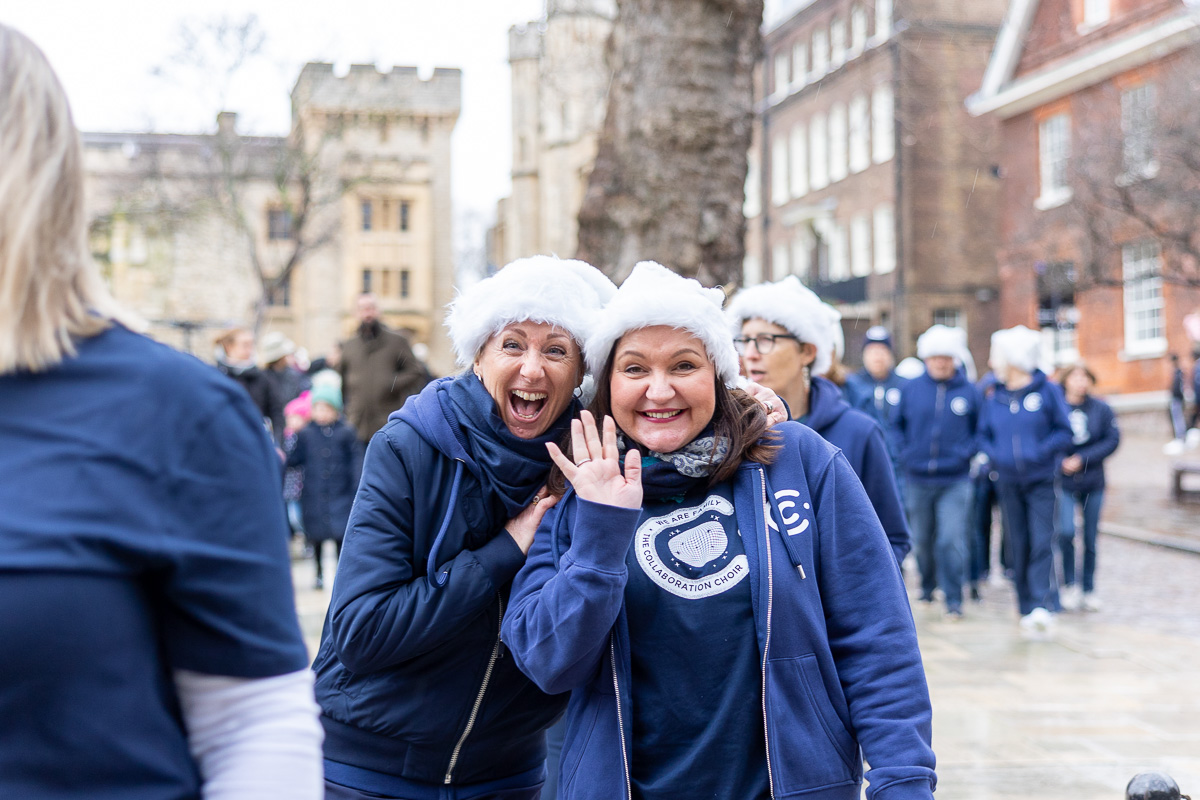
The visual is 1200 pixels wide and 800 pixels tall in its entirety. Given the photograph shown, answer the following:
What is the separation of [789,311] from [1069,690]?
13.2ft

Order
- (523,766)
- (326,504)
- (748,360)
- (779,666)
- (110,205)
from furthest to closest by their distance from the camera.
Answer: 1. (110,205)
2. (326,504)
3. (748,360)
4. (523,766)
5. (779,666)

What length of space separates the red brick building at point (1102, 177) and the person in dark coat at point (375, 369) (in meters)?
11.1

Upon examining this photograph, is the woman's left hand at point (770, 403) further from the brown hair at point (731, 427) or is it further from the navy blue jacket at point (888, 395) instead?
the navy blue jacket at point (888, 395)

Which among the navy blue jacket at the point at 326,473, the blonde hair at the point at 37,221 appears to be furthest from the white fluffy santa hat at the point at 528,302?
the navy blue jacket at the point at 326,473

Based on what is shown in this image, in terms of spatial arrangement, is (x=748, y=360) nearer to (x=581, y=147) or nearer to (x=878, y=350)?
(x=878, y=350)

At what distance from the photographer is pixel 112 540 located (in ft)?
4.79

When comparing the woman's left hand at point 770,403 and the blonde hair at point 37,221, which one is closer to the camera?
the blonde hair at point 37,221

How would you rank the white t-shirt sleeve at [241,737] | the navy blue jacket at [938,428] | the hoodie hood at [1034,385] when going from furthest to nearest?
the navy blue jacket at [938,428]
the hoodie hood at [1034,385]
the white t-shirt sleeve at [241,737]

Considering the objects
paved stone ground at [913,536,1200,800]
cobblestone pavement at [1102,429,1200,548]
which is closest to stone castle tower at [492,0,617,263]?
cobblestone pavement at [1102,429,1200,548]

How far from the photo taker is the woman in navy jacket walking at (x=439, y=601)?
259 cm

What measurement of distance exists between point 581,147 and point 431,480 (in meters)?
51.6

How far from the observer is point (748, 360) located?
14.8 feet

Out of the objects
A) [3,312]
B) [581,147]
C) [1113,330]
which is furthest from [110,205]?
[3,312]

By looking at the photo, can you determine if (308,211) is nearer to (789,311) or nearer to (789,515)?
(789,311)
